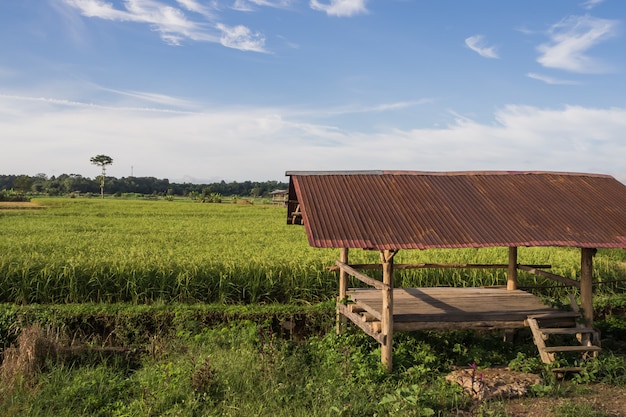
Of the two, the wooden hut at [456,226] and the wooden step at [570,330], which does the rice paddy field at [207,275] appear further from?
the wooden step at [570,330]

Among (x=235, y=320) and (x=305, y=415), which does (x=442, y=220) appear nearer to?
(x=305, y=415)

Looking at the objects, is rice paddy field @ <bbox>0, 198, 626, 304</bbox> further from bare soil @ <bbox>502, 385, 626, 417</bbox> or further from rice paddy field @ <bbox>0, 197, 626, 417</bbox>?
bare soil @ <bbox>502, 385, 626, 417</bbox>

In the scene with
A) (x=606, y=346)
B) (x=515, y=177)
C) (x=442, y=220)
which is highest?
(x=515, y=177)

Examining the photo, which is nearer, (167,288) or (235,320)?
(235,320)

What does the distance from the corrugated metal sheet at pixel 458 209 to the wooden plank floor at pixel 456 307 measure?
1344 mm

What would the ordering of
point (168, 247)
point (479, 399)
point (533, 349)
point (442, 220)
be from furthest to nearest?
point (168, 247) < point (533, 349) < point (442, 220) < point (479, 399)

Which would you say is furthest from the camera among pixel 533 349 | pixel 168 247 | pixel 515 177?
pixel 168 247

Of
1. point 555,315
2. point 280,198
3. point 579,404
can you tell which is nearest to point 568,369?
point 555,315

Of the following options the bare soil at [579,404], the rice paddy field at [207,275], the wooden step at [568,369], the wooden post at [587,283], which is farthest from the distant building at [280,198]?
the bare soil at [579,404]

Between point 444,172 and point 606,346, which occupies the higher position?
point 444,172

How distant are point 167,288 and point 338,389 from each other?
563 centimetres

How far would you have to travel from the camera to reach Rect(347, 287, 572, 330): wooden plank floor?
768cm

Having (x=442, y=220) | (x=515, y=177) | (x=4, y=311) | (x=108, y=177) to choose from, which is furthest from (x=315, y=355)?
(x=108, y=177)

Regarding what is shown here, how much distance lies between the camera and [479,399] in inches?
248
